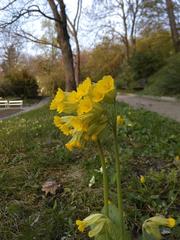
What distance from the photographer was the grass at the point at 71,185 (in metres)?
1.96

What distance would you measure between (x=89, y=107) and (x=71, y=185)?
1.66 metres

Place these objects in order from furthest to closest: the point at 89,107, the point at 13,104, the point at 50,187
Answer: the point at 13,104
the point at 50,187
the point at 89,107

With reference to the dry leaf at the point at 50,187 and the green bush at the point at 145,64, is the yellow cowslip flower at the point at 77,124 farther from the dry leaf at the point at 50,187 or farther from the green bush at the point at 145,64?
the green bush at the point at 145,64

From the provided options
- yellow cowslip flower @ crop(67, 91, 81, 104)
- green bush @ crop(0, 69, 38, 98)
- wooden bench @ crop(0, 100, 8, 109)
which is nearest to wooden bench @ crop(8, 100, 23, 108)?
wooden bench @ crop(0, 100, 8, 109)

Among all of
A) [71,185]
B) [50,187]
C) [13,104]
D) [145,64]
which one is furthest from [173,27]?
[50,187]

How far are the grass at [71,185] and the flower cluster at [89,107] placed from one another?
5.2 inches

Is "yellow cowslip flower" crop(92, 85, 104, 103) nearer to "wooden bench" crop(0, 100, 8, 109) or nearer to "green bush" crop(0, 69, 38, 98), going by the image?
"wooden bench" crop(0, 100, 8, 109)

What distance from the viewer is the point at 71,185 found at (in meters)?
2.59

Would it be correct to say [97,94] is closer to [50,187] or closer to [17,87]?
[50,187]

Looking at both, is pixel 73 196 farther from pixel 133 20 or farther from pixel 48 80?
pixel 48 80

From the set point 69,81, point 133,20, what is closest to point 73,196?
point 69,81

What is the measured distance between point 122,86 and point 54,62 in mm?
9886

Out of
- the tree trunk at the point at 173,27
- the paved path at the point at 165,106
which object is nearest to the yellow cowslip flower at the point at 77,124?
the paved path at the point at 165,106

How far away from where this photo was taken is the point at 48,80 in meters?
31.5
